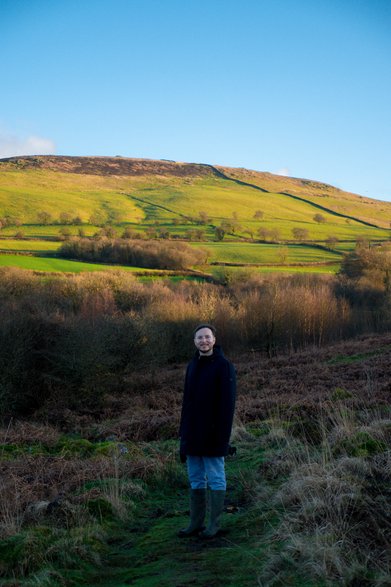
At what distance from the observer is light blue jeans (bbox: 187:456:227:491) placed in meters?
6.60

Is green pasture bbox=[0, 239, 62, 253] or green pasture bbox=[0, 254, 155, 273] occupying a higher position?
green pasture bbox=[0, 239, 62, 253]

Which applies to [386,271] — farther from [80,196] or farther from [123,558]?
[80,196]

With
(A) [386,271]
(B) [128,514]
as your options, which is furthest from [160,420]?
(A) [386,271]

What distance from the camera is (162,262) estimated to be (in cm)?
7250

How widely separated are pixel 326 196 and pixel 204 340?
573 ft

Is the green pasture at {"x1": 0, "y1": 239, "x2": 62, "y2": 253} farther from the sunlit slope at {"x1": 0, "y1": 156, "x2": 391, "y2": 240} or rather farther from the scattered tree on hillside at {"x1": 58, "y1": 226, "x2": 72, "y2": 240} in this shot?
the sunlit slope at {"x1": 0, "y1": 156, "x2": 391, "y2": 240}

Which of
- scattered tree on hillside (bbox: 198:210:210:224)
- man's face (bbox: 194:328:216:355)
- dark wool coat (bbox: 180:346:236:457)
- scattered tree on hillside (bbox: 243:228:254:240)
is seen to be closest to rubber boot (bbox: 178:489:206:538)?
dark wool coat (bbox: 180:346:236:457)

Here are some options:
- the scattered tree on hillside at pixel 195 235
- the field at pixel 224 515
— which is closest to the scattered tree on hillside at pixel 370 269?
the scattered tree on hillside at pixel 195 235

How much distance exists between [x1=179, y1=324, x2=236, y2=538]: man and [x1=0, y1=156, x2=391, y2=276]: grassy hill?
70.1 meters

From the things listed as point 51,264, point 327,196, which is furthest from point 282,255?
point 327,196

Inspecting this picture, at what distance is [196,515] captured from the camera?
6.59 metres

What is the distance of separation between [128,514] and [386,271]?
52.2m

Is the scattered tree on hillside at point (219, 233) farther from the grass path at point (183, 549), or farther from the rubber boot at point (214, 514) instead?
the rubber boot at point (214, 514)

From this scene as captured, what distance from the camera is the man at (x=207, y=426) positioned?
6551mm
